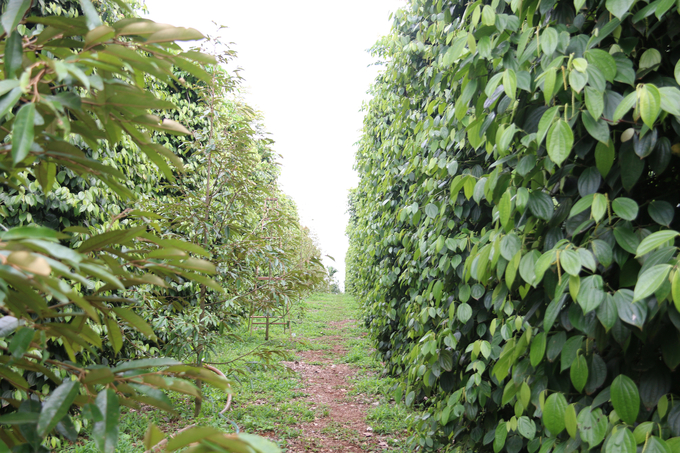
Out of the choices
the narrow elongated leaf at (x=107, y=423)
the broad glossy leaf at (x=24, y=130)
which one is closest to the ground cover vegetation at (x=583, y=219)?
the narrow elongated leaf at (x=107, y=423)

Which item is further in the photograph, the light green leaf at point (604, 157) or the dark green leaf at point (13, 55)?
the light green leaf at point (604, 157)

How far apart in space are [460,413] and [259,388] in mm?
3889

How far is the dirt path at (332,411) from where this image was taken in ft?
11.9

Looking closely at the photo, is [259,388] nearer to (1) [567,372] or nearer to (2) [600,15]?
(1) [567,372]

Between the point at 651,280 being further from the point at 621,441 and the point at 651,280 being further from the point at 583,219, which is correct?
the point at 621,441

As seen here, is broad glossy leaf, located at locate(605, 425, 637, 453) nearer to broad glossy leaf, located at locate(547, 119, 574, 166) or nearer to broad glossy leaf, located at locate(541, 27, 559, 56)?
broad glossy leaf, located at locate(547, 119, 574, 166)

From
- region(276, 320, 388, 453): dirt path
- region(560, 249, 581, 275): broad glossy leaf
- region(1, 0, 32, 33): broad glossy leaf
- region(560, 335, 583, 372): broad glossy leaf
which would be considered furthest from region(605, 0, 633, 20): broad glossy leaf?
region(276, 320, 388, 453): dirt path

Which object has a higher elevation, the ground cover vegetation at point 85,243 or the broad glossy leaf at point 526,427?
the ground cover vegetation at point 85,243

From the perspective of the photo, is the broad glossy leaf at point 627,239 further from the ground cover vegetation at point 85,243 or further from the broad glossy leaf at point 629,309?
the ground cover vegetation at point 85,243

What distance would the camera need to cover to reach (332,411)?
4.56 m

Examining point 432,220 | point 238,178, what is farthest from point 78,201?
point 432,220

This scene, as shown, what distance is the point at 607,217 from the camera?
1.17 metres

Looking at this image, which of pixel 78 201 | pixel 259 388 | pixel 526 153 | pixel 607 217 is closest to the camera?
pixel 607 217

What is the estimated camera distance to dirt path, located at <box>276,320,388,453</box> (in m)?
3.62
